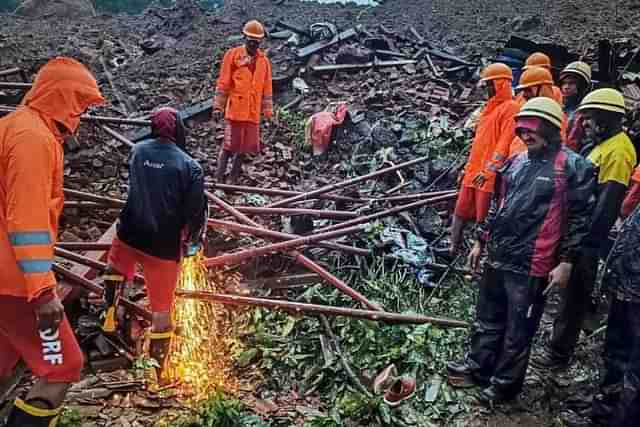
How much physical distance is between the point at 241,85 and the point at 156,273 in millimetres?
4120

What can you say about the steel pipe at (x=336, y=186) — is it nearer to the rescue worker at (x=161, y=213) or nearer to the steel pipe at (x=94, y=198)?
the steel pipe at (x=94, y=198)

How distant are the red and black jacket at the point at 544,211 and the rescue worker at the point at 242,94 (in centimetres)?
458

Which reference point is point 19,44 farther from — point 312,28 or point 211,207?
point 211,207

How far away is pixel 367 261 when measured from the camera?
230 inches

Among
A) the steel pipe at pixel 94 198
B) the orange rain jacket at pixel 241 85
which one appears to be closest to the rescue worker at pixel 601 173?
the steel pipe at pixel 94 198

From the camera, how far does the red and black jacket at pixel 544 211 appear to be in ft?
11.7

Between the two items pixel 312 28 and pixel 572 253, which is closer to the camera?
pixel 572 253

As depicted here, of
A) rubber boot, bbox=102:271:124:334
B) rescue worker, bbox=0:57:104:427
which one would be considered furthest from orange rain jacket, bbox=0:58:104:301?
rubber boot, bbox=102:271:124:334

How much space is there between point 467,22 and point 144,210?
15.2m

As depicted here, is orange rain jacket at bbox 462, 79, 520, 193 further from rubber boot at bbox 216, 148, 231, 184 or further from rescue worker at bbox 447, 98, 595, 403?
rubber boot at bbox 216, 148, 231, 184

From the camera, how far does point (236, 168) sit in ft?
25.8

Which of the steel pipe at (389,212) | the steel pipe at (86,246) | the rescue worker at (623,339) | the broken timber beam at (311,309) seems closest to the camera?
the rescue worker at (623,339)

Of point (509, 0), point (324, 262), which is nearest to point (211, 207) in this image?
point (324, 262)

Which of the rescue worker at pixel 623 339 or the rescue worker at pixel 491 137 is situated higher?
the rescue worker at pixel 491 137
